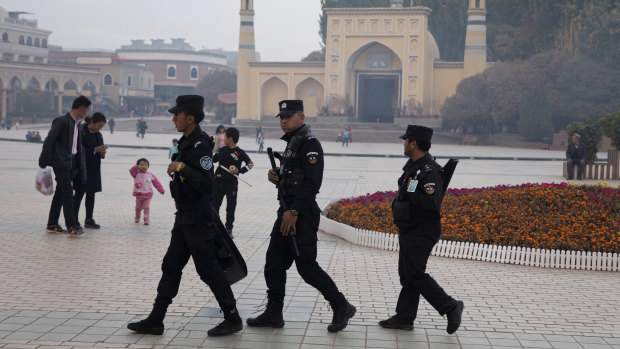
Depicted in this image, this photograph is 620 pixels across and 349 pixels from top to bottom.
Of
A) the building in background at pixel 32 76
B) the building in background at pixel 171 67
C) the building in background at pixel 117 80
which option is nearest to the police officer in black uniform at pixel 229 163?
the building in background at pixel 32 76

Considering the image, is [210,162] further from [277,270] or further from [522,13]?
[522,13]

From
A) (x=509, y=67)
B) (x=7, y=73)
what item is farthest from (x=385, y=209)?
(x=7, y=73)

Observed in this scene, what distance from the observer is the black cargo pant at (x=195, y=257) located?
17.9 ft

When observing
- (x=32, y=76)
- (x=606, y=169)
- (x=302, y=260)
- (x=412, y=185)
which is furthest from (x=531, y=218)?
(x=32, y=76)

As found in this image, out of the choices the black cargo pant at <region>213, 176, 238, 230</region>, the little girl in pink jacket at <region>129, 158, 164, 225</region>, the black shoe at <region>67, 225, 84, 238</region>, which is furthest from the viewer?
the little girl in pink jacket at <region>129, 158, 164, 225</region>

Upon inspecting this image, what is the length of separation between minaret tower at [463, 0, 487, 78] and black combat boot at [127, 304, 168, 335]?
52615 millimetres

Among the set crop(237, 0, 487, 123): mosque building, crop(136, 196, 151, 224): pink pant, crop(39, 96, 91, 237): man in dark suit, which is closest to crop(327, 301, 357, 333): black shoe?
crop(39, 96, 91, 237): man in dark suit

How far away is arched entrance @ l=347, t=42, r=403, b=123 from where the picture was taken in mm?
59438

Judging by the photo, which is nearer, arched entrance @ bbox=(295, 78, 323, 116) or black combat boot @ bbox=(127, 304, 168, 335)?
black combat boot @ bbox=(127, 304, 168, 335)

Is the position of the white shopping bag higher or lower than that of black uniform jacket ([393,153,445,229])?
lower

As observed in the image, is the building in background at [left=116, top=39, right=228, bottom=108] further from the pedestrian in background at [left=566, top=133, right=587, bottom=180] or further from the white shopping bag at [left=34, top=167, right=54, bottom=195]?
the white shopping bag at [left=34, top=167, right=54, bottom=195]

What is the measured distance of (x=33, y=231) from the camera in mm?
9938

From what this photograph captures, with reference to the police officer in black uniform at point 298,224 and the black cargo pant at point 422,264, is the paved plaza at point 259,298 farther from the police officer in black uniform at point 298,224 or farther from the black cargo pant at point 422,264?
the black cargo pant at point 422,264

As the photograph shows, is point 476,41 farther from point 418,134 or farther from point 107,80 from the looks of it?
point 418,134
